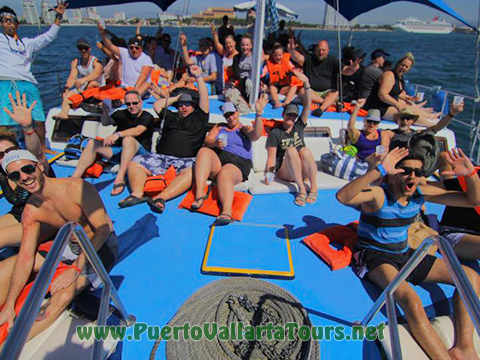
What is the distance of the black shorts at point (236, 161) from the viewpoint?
375cm

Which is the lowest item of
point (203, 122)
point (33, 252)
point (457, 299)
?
point (457, 299)

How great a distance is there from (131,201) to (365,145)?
10.2 feet

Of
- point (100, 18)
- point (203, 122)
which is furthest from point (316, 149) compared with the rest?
point (100, 18)

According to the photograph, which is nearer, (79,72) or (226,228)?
(226,228)

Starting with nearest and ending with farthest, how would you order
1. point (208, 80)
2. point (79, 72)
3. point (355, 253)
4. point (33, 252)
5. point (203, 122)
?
point (33, 252)
point (355, 253)
point (203, 122)
point (79, 72)
point (208, 80)

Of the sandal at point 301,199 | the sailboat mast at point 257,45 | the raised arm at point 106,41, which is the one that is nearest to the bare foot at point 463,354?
the sandal at point 301,199

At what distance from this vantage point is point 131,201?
3.44 m

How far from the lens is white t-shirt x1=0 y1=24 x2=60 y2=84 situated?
12.2 ft

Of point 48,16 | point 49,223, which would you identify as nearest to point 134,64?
point 48,16

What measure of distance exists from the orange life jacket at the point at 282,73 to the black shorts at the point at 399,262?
451 cm

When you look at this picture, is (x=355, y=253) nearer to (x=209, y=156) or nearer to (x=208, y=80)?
(x=209, y=156)

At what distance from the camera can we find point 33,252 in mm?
2047

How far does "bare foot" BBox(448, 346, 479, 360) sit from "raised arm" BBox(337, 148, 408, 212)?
98 cm

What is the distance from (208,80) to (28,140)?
4438mm
